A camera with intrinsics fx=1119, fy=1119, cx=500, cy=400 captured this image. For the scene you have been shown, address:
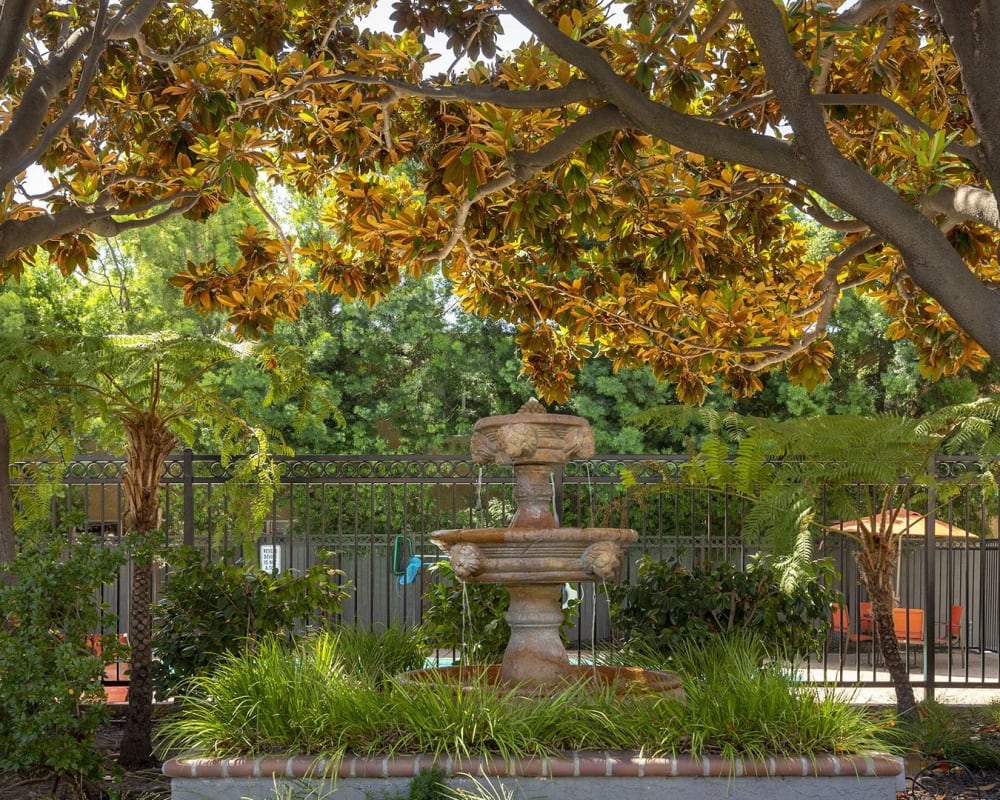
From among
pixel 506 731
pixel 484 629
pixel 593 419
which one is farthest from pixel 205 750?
pixel 593 419

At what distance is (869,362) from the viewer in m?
22.6

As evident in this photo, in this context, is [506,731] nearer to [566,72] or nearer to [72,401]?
[566,72]

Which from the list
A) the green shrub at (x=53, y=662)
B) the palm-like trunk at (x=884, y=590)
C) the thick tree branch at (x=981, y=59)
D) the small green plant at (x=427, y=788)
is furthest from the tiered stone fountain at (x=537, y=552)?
the thick tree branch at (x=981, y=59)

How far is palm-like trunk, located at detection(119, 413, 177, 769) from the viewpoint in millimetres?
7484

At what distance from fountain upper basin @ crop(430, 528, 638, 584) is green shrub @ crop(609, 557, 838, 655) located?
1915 mm

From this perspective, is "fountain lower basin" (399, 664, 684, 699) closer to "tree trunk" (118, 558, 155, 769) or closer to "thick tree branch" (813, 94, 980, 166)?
"tree trunk" (118, 558, 155, 769)

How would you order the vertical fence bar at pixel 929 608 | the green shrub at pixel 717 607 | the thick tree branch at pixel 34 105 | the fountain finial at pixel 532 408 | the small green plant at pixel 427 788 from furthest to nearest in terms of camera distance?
the vertical fence bar at pixel 929 608 → the green shrub at pixel 717 607 → the fountain finial at pixel 532 408 → the thick tree branch at pixel 34 105 → the small green plant at pixel 427 788

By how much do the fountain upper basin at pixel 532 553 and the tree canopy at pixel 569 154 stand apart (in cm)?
173

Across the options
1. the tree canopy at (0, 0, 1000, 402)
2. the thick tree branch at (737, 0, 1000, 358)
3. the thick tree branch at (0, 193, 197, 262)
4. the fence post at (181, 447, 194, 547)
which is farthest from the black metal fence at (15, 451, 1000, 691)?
the thick tree branch at (737, 0, 1000, 358)

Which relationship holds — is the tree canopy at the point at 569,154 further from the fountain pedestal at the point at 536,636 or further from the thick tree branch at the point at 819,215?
the fountain pedestal at the point at 536,636

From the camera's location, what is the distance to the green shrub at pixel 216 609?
7512mm

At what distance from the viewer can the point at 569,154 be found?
5.77 meters

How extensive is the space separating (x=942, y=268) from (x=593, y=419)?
57.1 ft

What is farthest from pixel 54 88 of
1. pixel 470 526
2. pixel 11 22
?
pixel 470 526
